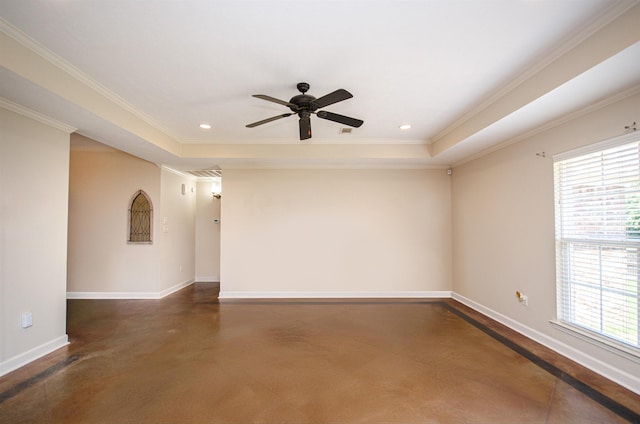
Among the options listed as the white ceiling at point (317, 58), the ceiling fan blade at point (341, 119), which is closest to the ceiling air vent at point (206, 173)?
the white ceiling at point (317, 58)

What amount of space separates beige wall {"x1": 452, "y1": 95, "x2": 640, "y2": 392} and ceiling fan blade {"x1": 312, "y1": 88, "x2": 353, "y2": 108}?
94.5 inches

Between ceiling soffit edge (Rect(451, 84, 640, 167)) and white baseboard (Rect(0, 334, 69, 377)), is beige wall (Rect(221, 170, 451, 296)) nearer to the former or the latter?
ceiling soffit edge (Rect(451, 84, 640, 167))

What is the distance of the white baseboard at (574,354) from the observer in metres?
2.33

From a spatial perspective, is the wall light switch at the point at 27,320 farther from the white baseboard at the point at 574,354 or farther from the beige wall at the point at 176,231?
the white baseboard at the point at 574,354

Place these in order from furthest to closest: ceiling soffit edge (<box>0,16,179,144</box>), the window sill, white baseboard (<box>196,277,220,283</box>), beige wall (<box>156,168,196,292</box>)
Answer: white baseboard (<box>196,277,220,283</box>), beige wall (<box>156,168,196,292</box>), the window sill, ceiling soffit edge (<box>0,16,179,144</box>)

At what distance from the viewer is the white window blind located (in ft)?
7.80

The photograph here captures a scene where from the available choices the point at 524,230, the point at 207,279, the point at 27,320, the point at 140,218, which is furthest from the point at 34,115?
the point at 524,230

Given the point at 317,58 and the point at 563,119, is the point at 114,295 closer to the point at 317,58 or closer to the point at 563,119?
the point at 317,58

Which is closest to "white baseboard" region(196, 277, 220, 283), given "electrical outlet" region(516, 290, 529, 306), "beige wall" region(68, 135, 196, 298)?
"beige wall" region(68, 135, 196, 298)

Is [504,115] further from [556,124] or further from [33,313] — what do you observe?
[33,313]

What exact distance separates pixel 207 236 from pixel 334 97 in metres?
5.33

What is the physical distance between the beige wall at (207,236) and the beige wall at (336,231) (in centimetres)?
156

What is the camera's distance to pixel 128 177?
5219mm

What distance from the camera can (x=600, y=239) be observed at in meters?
2.64
